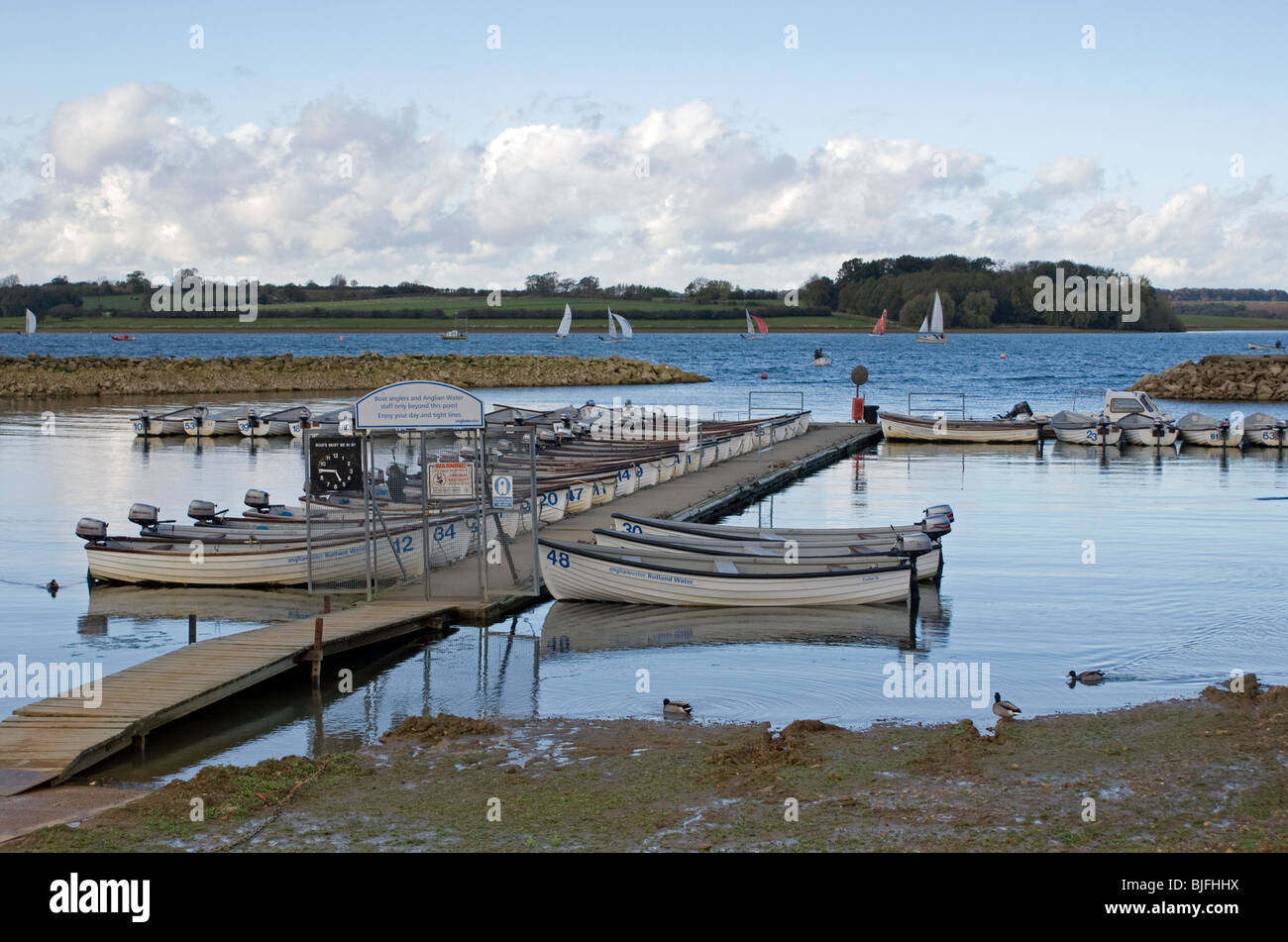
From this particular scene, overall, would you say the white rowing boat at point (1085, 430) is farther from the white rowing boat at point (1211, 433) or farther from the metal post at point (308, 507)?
the metal post at point (308, 507)

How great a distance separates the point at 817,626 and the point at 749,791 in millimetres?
8011

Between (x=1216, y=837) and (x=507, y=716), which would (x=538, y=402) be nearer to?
(x=507, y=716)

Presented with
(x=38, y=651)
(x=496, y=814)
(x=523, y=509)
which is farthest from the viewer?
(x=523, y=509)

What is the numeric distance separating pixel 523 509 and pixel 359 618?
7113 millimetres

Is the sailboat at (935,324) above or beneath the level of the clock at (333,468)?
above

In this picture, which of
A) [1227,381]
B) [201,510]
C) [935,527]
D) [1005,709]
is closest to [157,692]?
[1005,709]

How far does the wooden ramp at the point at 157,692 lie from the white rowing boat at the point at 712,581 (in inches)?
103

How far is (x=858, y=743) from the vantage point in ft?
38.1

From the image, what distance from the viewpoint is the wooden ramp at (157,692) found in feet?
35.7

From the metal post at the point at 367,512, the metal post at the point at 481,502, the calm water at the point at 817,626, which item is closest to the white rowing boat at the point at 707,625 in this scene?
the calm water at the point at 817,626

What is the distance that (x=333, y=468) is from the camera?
17578mm

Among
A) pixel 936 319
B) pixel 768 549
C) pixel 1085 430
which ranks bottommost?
pixel 768 549

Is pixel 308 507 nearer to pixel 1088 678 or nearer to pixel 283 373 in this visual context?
pixel 1088 678
